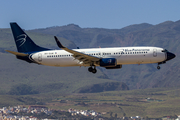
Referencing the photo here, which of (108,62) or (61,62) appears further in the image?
(61,62)

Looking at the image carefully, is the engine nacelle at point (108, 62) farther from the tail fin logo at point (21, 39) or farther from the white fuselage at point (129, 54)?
the tail fin logo at point (21, 39)

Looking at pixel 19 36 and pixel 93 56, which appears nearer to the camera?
pixel 93 56

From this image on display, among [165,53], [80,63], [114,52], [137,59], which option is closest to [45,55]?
[80,63]

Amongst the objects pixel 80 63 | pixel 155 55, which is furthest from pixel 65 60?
pixel 155 55

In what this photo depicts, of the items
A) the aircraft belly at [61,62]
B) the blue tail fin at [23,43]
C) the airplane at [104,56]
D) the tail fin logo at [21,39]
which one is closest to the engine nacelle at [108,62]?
the airplane at [104,56]

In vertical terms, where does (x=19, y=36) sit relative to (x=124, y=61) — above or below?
above

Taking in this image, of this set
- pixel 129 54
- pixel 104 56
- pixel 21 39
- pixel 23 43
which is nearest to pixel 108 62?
pixel 104 56

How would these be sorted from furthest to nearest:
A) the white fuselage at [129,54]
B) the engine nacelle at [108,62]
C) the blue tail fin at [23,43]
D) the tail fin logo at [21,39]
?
the tail fin logo at [21,39], the blue tail fin at [23,43], the white fuselage at [129,54], the engine nacelle at [108,62]

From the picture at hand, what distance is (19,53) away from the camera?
259 ft

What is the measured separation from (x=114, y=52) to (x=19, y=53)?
70.1 feet

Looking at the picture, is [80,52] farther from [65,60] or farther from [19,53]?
[19,53]

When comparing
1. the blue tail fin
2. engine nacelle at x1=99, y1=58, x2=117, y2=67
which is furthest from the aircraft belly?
engine nacelle at x1=99, y1=58, x2=117, y2=67

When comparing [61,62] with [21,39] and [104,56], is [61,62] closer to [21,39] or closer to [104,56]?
[104,56]

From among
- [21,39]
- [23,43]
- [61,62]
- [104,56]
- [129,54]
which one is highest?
[21,39]
